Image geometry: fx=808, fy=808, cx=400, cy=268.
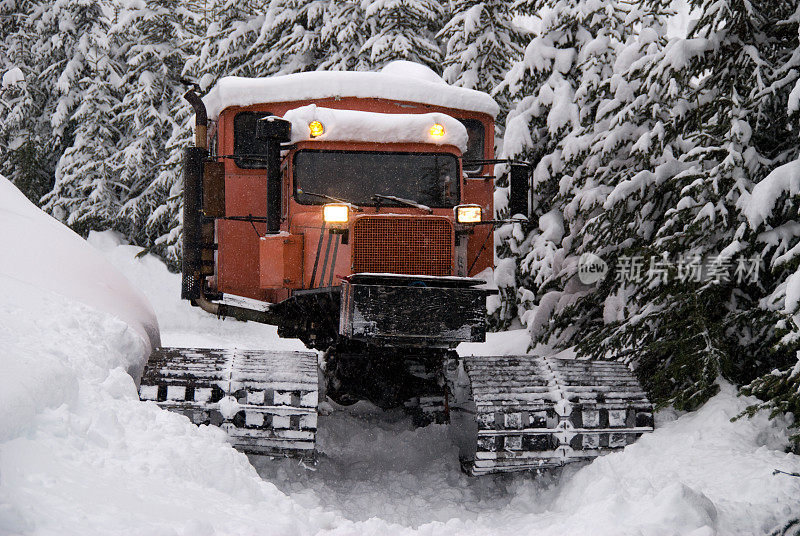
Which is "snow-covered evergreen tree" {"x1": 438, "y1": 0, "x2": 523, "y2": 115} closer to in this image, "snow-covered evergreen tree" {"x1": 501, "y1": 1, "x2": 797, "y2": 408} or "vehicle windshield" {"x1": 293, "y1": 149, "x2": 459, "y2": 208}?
"snow-covered evergreen tree" {"x1": 501, "y1": 1, "x2": 797, "y2": 408}

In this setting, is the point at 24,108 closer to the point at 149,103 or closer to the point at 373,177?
the point at 149,103

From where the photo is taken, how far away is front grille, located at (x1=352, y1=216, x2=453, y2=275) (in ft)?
21.8

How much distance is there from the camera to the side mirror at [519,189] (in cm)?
793

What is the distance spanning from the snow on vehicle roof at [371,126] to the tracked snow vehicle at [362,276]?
1cm

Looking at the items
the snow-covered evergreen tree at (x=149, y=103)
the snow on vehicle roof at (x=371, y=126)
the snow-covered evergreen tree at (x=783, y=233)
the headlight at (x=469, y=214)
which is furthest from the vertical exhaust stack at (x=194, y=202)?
the snow-covered evergreen tree at (x=149, y=103)

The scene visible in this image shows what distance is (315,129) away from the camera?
7.45 metres

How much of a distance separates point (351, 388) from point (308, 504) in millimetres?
1968

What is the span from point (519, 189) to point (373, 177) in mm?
1478

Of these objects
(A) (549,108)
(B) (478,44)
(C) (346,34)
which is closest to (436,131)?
(A) (549,108)

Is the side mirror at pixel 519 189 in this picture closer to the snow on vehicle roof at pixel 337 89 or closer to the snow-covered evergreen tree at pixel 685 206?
the snow-covered evergreen tree at pixel 685 206

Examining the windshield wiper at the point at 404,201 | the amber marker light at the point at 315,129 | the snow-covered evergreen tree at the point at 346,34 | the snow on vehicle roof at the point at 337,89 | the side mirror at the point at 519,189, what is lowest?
the windshield wiper at the point at 404,201

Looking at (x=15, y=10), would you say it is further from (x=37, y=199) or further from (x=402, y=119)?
(x=402, y=119)

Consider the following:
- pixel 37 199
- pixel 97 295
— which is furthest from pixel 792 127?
pixel 37 199

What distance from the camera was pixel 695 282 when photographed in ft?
22.7
